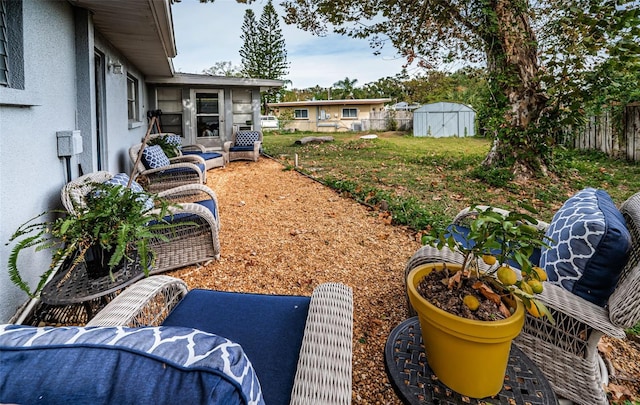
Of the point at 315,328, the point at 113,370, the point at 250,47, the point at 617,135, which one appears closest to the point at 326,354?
the point at 315,328

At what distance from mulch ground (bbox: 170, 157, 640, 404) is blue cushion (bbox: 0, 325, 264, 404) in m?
1.40

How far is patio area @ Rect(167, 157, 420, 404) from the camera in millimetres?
2213

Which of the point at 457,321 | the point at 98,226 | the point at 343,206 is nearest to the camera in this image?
the point at 457,321

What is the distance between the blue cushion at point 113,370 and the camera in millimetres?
563

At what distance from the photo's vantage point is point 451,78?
26.4 feet

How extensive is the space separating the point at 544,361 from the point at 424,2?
6.75 metres

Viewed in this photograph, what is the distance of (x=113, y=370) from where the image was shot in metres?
0.58

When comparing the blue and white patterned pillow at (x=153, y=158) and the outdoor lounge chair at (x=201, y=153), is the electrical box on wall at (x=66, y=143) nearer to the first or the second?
the blue and white patterned pillow at (x=153, y=158)

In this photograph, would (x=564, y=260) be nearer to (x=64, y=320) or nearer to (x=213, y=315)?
(x=213, y=315)

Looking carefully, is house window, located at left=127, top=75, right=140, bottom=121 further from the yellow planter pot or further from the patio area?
A: the yellow planter pot

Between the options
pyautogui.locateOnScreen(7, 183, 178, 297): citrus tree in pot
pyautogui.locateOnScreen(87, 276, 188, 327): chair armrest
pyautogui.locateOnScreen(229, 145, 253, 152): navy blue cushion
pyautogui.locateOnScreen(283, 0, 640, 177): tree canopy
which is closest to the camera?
pyautogui.locateOnScreen(87, 276, 188, 327): chair armrest

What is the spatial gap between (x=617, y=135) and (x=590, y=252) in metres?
8.97

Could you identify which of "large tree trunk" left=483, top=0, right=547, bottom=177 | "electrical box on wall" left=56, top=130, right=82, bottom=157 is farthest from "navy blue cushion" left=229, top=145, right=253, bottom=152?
"electrical box on wall" left=56, top=130, right=82, bottom=157

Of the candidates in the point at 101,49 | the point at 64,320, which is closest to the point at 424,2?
the point at 101,49
